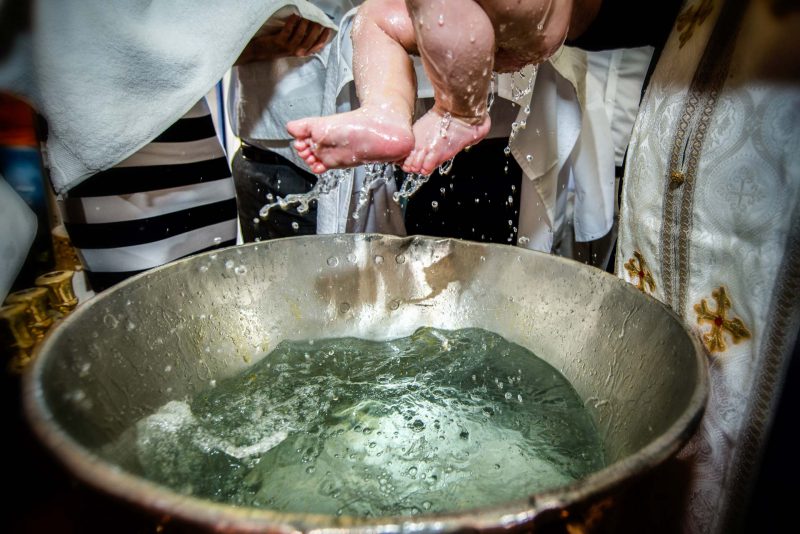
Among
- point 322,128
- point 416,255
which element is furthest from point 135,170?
point 416,255

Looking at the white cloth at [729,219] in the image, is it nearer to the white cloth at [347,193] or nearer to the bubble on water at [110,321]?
the white cloth at [347,193]

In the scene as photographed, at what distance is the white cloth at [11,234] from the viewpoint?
606 mm

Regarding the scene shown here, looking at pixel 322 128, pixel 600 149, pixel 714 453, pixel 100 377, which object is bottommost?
pixel 714 453

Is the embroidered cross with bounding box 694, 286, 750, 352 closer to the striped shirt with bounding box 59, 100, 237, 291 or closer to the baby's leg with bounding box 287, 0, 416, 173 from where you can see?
the baby's leg with bounding box 287, 0, 416, 173

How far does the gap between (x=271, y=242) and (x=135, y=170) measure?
1.00 feet

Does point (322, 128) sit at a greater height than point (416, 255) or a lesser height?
greater

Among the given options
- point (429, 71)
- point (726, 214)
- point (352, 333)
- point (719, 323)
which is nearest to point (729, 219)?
point (726, 214)

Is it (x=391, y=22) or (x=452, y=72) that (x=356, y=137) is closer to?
(x=452, y=72)

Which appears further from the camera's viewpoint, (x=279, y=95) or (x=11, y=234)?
(x=279, y=95)

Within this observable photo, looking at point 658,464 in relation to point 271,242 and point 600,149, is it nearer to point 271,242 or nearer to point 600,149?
point 271,242

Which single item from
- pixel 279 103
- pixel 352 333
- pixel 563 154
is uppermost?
pixel 279 103

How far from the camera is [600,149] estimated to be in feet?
3.42

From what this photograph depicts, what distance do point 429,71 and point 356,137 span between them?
130 millimetres

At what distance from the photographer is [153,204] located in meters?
0.80
